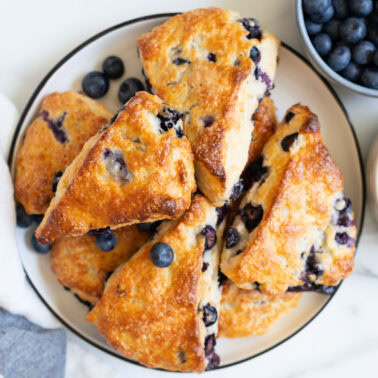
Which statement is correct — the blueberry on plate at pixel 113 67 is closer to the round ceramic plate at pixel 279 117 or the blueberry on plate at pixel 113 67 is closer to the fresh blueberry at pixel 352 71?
the round ceramic plate at pixel 279 117

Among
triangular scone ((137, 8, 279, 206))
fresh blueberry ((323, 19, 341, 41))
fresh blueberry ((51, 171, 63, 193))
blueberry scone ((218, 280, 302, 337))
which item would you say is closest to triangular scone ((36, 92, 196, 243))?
triangular scone ((137, 8, 279, 206))

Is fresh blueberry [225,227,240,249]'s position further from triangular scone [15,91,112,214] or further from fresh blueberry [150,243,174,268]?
triangular scone [15,91,112,214]

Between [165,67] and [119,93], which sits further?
[119,93]

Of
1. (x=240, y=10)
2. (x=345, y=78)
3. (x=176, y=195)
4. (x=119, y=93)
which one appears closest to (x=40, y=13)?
(x=119, y=93)

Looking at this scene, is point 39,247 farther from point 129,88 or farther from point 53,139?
point 129,88

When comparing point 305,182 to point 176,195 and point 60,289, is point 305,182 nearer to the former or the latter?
point 176,195

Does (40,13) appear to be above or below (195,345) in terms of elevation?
above
